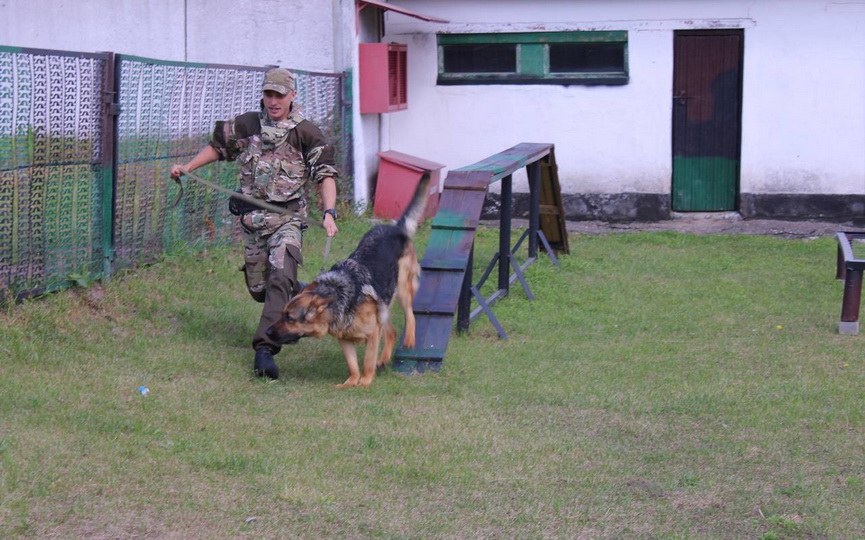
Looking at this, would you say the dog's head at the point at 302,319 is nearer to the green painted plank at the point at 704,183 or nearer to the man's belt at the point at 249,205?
the man's belt at the point at 249,205

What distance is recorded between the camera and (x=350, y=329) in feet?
20.1

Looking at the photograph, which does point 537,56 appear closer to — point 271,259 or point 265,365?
point 271,259

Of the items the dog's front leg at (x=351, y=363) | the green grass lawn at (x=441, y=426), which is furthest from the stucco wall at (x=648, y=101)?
the dog's front leg at (x=351, y=363)

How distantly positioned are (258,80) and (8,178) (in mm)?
4267

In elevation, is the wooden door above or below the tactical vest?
above

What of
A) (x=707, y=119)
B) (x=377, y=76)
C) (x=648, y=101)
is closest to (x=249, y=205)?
(x=377, y=76)

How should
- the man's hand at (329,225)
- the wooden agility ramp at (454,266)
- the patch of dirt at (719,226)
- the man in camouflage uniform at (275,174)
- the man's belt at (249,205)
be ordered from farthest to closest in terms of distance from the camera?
the patch of dirt at (719,226) → the wooden agility ramp at (454,266) → the man's belt at (249,205) → the man in camouflage uniform at (275,174) → the man's hand at (329,225)

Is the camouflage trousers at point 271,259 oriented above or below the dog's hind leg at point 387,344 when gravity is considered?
above

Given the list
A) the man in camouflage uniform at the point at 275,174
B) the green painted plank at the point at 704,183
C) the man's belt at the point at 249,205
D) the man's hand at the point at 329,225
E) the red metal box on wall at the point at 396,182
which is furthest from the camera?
the green painted plank at the point at 704,183

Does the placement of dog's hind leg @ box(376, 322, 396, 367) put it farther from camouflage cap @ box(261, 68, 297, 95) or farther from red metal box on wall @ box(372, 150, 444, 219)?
red metal box on wall @ box(372, 150, 444, 219)

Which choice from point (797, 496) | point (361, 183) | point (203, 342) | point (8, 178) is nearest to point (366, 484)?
point (797, 496)

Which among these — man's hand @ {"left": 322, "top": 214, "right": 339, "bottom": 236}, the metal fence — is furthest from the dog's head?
the metal fence

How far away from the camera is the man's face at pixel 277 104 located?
6.33 metres

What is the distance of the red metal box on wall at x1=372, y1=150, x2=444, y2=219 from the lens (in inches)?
519
